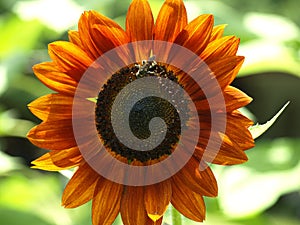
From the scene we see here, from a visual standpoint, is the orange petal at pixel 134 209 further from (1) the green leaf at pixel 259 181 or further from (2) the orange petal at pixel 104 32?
(1) the green leaf at pixel 259 181

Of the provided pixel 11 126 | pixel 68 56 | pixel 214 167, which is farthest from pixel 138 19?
pixel 11 126

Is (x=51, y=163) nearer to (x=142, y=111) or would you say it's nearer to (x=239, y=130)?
(x=142, y=111)

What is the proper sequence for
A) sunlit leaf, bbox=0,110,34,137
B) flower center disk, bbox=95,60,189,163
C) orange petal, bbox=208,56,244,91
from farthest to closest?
sunlit leaf, bbox=0,110,34,137, flower center disk, bbox=95,60,189,163, orange petal, bbox=208,56,244,91

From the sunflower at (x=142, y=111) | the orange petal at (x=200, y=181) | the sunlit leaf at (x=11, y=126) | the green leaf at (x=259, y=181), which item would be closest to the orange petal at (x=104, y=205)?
the sunflower at (x=142, y=111)

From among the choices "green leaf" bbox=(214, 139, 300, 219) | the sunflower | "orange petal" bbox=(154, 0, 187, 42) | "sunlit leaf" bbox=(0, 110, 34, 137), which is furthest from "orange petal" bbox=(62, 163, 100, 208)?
"sunlit leaf" bbox=(0, 110, 34, 137)

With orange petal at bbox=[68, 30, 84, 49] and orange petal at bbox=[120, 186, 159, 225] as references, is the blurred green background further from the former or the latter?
orange petal at bbox=[68, 30, 84, 49]

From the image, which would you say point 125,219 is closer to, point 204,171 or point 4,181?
point 204,171
